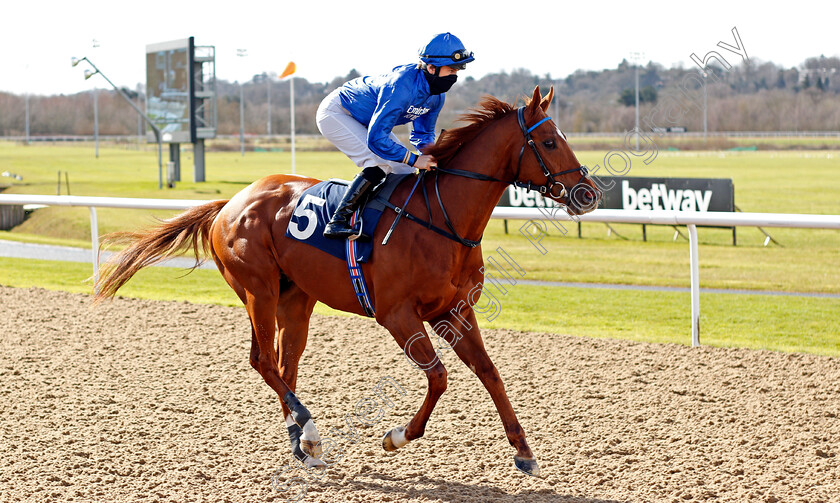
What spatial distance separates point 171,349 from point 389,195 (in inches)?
106

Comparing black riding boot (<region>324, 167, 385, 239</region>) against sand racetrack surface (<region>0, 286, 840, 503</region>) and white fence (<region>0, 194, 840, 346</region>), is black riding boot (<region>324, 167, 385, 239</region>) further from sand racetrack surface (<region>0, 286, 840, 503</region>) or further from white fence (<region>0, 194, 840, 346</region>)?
white fence (<region>0, 194, 840, 346</region>)

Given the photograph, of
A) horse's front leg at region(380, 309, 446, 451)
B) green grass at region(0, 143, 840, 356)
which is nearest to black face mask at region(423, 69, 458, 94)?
horse's front leg at region(380, 309, 446, 451)

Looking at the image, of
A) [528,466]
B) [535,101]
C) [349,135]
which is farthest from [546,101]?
[528,466]

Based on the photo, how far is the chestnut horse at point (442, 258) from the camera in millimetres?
3332

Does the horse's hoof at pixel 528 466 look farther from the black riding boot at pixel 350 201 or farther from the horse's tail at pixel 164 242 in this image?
the horse's tail at pixel 164 242

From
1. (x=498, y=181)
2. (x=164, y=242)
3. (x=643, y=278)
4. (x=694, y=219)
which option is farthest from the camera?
(x=643, y=278)

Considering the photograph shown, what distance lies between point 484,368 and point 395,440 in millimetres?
488

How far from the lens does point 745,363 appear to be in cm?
501

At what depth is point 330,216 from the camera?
3.71 metres

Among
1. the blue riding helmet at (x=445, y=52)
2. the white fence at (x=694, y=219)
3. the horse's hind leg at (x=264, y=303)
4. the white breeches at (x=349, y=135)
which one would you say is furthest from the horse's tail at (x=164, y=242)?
the blue riding helmet at (x=445, y=52)

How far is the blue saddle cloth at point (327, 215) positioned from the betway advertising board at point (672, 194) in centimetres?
856

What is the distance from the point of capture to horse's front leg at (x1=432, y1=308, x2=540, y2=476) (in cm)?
335

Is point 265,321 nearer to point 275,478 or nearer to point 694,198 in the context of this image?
point 275,478

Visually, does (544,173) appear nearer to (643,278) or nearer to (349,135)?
(349,135)
